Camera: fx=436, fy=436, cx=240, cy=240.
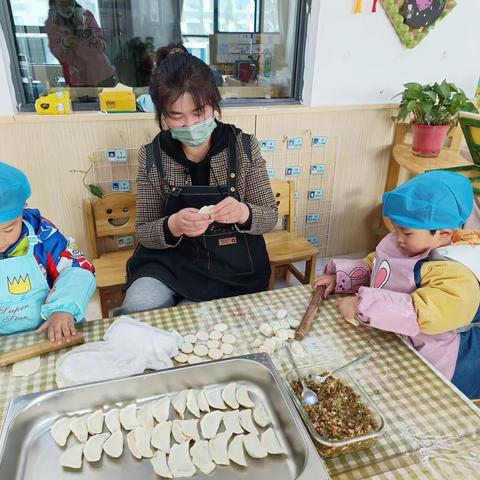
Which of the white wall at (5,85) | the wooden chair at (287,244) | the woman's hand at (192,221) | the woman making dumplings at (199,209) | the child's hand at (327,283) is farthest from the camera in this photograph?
the wooden chair at (287,244)

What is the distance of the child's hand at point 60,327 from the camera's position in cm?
106

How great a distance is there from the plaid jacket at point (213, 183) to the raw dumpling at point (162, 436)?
790mm

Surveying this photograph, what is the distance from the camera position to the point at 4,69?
76.7 inches

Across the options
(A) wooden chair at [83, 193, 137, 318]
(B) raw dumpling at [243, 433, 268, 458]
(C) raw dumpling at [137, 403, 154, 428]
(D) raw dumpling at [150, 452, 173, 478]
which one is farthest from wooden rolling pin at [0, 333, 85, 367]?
(A) wooden chair at [83, 193, 137, 318]

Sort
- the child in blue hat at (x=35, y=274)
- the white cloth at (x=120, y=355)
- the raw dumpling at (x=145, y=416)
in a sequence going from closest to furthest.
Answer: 1. the raw dumpling at (x=145, y=416)
2. the white cloth at (x=120, y=355)
3. the child in blue hat at (x=35, y=274)

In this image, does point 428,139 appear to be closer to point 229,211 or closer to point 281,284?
point 281,284

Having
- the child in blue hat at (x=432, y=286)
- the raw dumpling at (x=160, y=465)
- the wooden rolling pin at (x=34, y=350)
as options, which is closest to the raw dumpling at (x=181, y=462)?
the raw dumpling at (x=160, y=465)

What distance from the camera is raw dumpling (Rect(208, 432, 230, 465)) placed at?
80 cm

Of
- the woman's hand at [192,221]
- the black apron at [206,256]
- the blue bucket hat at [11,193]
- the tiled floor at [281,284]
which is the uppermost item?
the blue bucket hat at [11,193]

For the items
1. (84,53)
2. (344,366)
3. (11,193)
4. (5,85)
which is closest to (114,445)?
(344,366)

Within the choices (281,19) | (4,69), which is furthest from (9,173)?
(281,19)

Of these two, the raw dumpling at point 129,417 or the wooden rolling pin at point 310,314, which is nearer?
the raw dumpling at point 129,417

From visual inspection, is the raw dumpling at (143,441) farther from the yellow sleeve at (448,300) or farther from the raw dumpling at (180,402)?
the yellow sleeve at (448,300)

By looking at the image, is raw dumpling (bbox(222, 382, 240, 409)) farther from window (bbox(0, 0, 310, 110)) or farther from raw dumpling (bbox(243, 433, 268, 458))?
window (bbox(0, 0, 310, 110))
